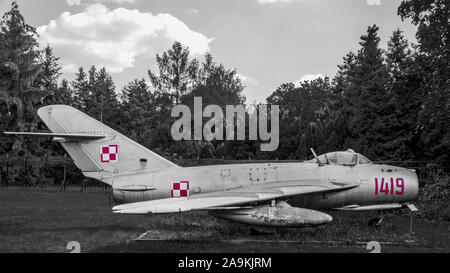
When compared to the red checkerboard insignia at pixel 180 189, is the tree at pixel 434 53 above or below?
above

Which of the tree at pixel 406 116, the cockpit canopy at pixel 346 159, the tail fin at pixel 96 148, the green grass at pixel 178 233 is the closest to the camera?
the green grass at pixel 178 233

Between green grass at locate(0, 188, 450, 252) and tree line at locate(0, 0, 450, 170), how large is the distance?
7748mm

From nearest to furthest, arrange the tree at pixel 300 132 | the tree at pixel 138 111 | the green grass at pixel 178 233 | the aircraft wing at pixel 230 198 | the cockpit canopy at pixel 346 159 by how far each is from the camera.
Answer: the aircraft wing at pixel 230 198, the green grass at pixel 178 233, the cockpit canopy at pixel 346 159, the tree at pixel 300 132, the tree at pixel 138 111

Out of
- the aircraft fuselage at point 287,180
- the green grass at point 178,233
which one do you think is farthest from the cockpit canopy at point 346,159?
the green grass at point 178,233

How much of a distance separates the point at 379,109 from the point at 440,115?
1081 centimetres

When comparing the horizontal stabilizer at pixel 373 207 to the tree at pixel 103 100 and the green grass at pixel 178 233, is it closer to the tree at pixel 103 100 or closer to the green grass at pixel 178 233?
the green grass at pixel 178 233

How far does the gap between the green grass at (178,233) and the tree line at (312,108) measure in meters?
7.75

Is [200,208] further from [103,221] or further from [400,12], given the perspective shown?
[400,12]

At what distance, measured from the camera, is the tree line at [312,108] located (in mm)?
18453

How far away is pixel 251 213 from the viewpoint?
384 inches

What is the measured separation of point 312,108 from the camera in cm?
4691

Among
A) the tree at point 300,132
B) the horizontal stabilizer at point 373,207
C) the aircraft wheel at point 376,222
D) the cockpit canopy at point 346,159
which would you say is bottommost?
the aircraft wheel at point 376,222

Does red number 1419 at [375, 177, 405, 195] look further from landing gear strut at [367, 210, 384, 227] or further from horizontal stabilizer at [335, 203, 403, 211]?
landing gear strut at [367, 210, 384, 227]
